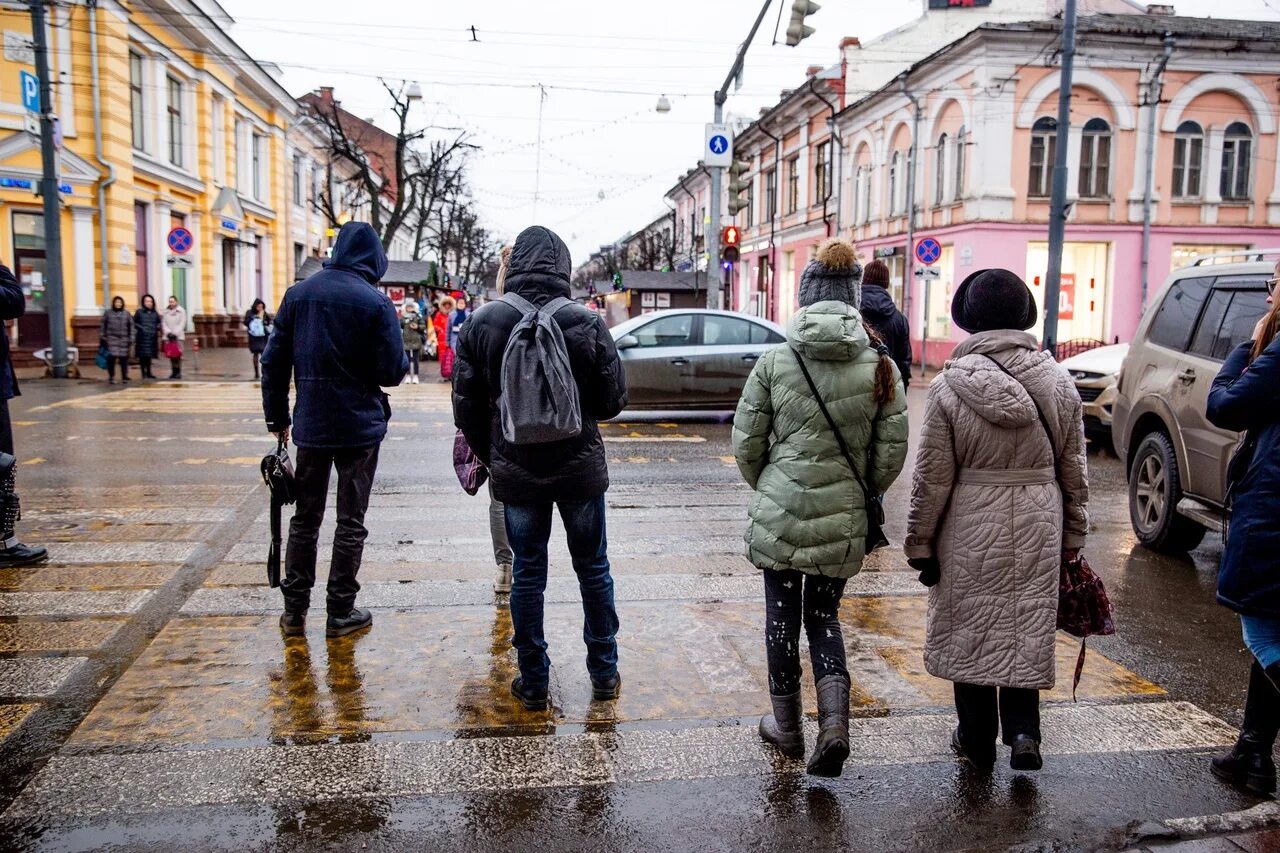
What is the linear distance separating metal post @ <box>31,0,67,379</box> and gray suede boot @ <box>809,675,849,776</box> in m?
20.9

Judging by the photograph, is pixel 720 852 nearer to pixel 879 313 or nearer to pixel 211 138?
pixel 879 313

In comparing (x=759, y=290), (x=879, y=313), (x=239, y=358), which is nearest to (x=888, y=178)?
(x=759, y=290)

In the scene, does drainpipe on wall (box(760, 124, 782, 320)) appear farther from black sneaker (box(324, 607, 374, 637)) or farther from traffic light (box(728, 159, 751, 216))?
black sneaker (box(324, 607, 374, 637))

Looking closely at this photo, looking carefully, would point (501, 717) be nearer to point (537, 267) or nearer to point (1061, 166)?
point (537, 267)

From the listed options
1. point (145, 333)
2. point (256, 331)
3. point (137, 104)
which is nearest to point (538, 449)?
point (145, 333)

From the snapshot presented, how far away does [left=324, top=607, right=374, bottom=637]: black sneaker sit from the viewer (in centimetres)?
509

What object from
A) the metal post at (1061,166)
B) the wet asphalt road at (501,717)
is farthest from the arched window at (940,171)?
the wet asphalt road at (501,717)

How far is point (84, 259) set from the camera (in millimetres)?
23844

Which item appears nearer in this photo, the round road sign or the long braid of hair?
the long braid of hair

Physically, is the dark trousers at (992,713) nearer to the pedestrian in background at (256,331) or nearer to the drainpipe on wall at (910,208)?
the pedestrian in background at (256,331)

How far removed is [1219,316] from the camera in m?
6.62

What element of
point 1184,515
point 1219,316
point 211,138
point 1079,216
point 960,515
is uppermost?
point 211,138

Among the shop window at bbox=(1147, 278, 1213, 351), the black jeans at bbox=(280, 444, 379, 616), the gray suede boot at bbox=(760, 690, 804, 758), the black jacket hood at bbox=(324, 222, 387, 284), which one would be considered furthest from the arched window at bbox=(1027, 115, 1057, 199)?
the gray suede boot at bbox=(760, 690, 804, 758)

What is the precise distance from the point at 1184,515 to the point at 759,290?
45701 millimetres
